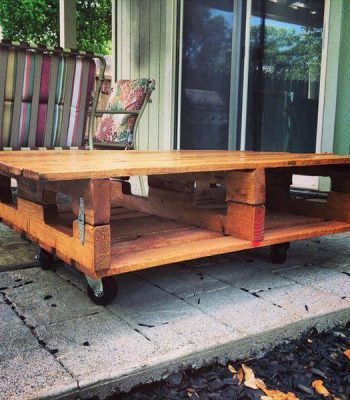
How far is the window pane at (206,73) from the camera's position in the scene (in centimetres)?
Answer: 459

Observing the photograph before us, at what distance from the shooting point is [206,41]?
4809mm

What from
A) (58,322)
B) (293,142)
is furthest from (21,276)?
(293,142)

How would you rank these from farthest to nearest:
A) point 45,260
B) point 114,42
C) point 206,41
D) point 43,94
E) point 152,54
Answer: point 114,42, point 152,54, point 206,41, point 43,94, point 45,260

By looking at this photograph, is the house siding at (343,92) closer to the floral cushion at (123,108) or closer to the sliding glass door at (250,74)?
the sliding glass door at (250,74)

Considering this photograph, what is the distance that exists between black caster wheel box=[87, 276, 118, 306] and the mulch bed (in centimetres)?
39

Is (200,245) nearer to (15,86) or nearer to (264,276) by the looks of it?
(264,276)

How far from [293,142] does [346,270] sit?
2.21 meters

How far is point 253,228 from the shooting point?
1.54 m

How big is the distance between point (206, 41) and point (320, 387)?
416 centimetres

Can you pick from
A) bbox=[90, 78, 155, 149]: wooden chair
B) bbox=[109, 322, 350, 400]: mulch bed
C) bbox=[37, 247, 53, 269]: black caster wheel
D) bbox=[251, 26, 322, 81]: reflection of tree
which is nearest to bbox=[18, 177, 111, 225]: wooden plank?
bbox=[109, 322, 350, 400]: mulch bed

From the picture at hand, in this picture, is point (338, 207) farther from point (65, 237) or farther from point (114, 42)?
point (114, 42)

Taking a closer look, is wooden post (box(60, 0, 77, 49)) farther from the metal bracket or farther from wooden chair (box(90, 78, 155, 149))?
the metal bracket

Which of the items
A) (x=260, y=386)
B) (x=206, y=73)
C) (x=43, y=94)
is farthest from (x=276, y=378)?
(x=206, y=73)

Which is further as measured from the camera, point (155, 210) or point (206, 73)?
point (206, 73)
